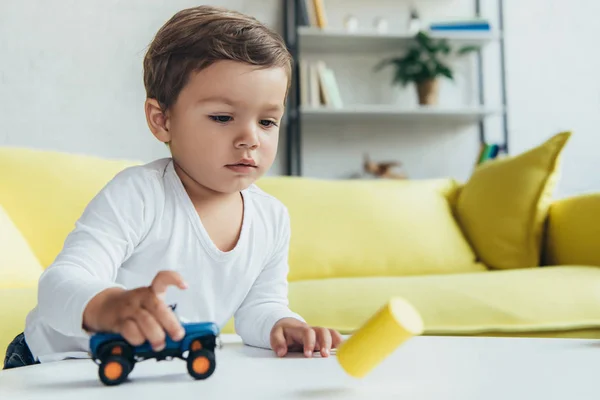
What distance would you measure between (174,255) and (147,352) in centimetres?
27

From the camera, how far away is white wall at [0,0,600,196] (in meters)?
2.72

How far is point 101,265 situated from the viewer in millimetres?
669

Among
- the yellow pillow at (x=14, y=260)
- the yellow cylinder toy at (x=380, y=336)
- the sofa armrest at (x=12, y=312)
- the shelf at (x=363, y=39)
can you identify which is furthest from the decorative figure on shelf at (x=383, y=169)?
the yellow cylinder toy at (x=380, y=336)

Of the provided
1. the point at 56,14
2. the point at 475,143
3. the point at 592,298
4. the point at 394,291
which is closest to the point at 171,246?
the point at 394,291

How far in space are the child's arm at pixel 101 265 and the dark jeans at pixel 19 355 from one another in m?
0.20

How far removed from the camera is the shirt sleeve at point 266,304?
79 centimetres

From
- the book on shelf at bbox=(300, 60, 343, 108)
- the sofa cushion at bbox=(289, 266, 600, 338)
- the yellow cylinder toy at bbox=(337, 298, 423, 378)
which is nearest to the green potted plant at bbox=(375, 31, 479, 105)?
the book on shelf at bbox=(300, 60, 343, 108)

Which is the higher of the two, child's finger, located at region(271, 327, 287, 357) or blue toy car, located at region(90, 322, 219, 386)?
blue toy car, located at region(90, 322, 219, 386)

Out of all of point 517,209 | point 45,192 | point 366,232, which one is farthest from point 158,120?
point 517,209

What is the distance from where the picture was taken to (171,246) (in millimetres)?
788

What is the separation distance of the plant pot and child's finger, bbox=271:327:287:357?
2.32 m

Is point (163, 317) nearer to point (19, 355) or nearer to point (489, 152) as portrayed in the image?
point (19, 355)

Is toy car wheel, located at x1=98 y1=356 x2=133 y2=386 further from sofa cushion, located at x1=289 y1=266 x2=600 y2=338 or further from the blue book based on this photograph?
the blue book

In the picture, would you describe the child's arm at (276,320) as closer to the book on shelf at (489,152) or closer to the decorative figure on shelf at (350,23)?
the book on shelf at (489,152)
